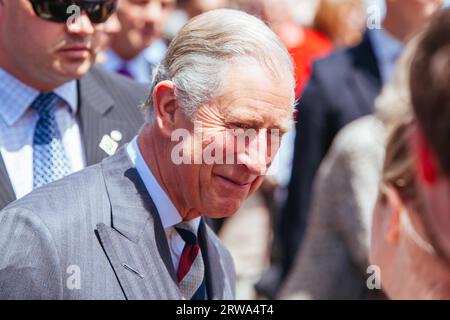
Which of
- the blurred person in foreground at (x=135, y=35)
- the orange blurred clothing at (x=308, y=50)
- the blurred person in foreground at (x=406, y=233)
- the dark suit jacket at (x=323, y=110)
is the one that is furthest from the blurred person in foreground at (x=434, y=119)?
the orange blurred clothing at (x=308, y=50)

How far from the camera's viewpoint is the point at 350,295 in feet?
14.8

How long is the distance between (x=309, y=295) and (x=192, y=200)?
1.47 metres

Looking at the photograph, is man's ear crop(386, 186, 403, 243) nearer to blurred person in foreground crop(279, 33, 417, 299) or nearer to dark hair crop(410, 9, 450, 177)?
dark hair crop(410, 9, 450, 177)

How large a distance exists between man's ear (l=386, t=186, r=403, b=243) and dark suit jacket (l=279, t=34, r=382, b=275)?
3.57m

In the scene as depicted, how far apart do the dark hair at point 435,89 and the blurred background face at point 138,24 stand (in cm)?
475

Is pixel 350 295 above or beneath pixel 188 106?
beneath

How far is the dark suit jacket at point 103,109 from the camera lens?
3.96m

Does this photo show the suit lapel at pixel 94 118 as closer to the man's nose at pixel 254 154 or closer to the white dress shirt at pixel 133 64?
the man's nose at pixel 254 154

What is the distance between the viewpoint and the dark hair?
1816 millimetres

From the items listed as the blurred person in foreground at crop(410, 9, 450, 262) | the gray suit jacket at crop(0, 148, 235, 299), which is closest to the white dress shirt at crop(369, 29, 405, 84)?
the gray suit jacket at crop(0, 148, 235, 299)

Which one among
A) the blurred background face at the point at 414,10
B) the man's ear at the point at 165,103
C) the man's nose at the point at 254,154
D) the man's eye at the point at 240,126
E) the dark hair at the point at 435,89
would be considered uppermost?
the blurred background face at the point at 414,10
